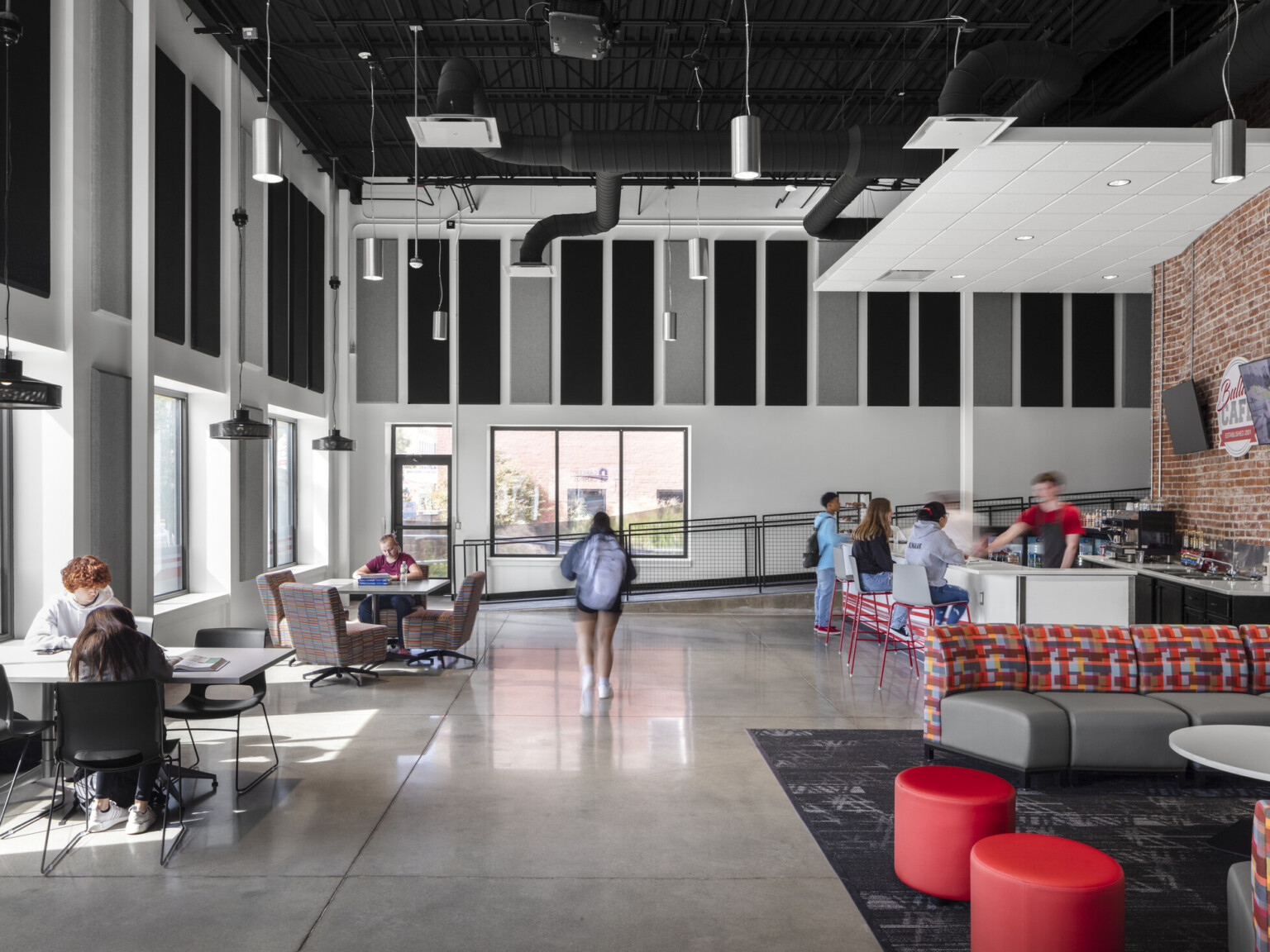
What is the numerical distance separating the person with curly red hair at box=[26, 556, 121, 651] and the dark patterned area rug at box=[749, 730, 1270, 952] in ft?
12.9

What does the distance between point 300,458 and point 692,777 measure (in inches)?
374

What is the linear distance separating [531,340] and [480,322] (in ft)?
2.68

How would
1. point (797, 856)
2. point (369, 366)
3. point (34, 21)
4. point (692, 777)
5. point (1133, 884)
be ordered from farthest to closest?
point (369, 366) < point (34, 21) < point (692, 777) < point (797, 856) < point (1133, 884)

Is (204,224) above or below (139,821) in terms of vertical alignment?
above

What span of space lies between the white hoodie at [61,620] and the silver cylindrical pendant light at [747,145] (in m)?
4.29

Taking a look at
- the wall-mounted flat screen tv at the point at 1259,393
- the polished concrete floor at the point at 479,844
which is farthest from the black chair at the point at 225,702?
the wall-mounted flat screen tv at the point at 1259,393

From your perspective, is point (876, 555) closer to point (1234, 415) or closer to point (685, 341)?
point (1234, 415)

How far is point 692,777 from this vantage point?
510cm

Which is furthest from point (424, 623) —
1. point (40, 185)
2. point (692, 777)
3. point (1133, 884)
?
point (1133, 884)

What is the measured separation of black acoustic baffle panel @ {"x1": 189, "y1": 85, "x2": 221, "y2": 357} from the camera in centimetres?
851

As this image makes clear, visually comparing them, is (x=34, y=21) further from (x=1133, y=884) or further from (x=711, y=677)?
(x=1133, y=884)

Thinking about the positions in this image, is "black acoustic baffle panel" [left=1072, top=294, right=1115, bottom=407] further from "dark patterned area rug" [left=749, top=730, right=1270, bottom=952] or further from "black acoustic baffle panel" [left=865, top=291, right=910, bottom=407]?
"dark patterned area rug" [left=749, top=730, right=1270, bottom=952]

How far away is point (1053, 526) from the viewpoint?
785 centimetres

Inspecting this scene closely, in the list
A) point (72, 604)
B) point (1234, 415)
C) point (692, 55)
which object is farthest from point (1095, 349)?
point (72, 604)
